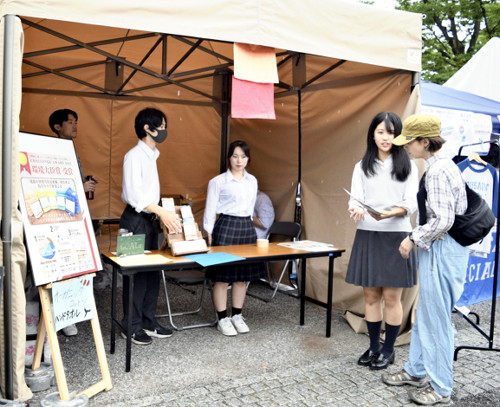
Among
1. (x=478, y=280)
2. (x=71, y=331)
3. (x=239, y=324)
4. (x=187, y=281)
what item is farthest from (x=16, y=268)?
(x=478, y=280)

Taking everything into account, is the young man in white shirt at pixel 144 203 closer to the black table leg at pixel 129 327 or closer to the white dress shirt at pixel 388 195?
the black table leg at pixel 129 327

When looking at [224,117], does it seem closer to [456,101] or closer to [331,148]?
[331,148]

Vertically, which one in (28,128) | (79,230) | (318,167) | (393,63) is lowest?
(79,230)

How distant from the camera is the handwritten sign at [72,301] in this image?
2.70 meters

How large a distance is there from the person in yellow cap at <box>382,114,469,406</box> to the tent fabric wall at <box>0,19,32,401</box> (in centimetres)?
221

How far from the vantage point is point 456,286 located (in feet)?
9.61

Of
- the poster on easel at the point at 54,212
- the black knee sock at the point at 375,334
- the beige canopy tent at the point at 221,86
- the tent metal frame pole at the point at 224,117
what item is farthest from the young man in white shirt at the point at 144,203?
the tent metal frame pole at the point at 224,117

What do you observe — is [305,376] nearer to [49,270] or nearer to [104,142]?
[49,270]

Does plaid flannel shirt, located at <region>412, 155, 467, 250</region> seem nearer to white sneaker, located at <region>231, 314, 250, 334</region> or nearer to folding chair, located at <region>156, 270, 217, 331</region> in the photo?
white sneaker, located at <region>231, 314, 250, 334</region>

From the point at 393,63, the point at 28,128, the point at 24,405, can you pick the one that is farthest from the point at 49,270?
the point at 28,128

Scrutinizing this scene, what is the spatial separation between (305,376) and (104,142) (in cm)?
413

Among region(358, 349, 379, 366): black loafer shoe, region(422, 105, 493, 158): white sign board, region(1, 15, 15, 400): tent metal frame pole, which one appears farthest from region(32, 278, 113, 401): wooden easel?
region(422, 105, 493, 158): white sign board

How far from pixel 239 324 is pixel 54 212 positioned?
1986mm

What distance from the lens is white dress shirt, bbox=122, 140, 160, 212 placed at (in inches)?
140
